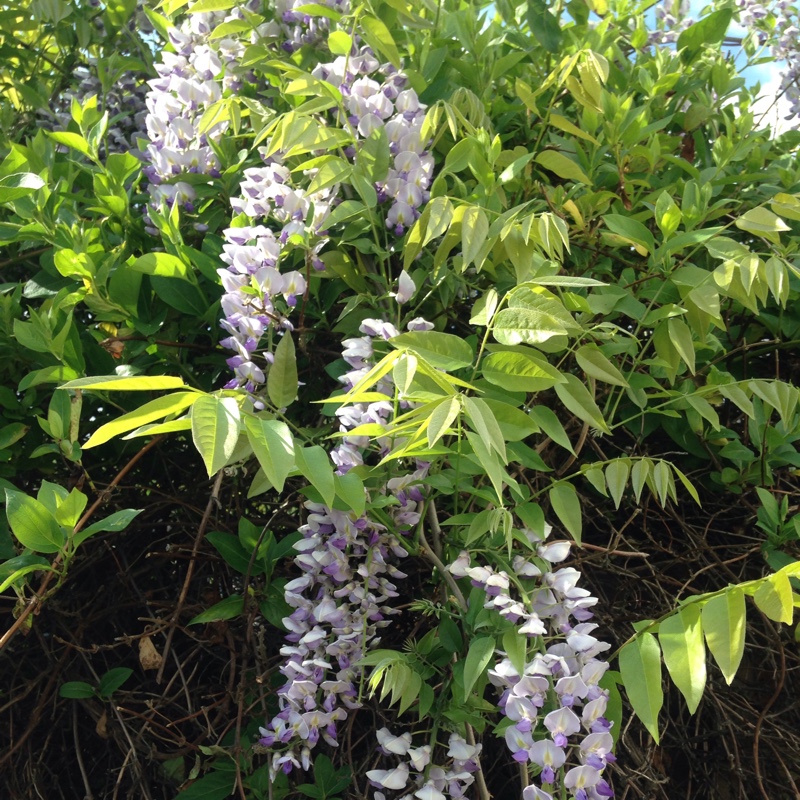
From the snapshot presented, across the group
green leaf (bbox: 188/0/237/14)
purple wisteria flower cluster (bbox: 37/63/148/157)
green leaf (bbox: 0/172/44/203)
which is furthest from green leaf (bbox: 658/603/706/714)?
purple wisteria flower cluster (bbox: 37/63/148/157)

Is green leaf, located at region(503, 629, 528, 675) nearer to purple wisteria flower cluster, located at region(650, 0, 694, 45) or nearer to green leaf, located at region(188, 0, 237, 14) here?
green leaf, located at region(188, 0, 237, 14)

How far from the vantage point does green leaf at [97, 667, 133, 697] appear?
1108 mm

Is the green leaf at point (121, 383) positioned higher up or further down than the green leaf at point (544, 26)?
further down

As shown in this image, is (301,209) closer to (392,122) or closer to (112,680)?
(392,122)

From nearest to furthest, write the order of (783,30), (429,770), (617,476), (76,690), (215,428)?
(215,428)
(429,770)
(617,476)
(76,690)
(783,30)

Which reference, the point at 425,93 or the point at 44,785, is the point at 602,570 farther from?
the point at 44,785

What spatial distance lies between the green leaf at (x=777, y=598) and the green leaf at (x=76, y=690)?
0.87 m

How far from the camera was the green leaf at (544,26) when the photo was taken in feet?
4.32

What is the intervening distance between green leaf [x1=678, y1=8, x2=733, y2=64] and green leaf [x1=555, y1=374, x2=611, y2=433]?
2.96ft

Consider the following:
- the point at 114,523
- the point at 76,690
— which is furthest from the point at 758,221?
the point at 76,690

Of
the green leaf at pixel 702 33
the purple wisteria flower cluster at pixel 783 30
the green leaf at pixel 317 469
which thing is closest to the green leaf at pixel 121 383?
the green leaf at pixel 317 469

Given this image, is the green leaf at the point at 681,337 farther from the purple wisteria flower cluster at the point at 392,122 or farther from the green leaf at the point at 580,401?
the purple wisteria flower cluster at the point at 392,122

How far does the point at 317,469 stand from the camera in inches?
28.9

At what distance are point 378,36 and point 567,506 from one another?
0.63 m
